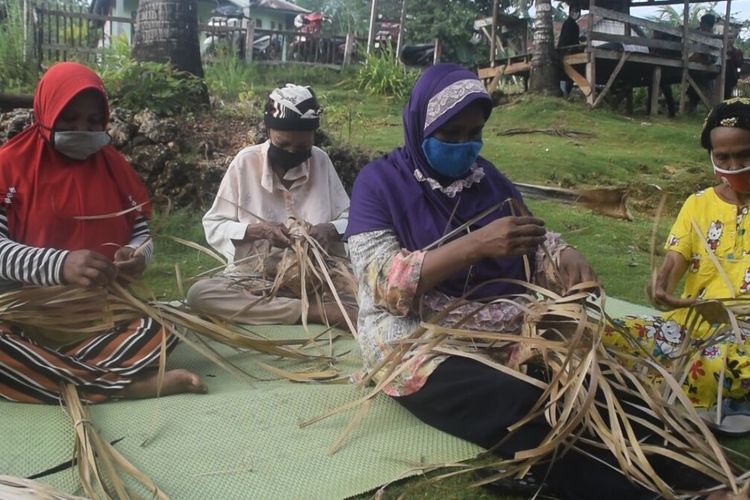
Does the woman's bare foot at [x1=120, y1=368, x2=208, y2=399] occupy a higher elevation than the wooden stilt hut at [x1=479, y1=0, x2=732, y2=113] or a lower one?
lower

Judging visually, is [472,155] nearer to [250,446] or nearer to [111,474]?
[250,446]

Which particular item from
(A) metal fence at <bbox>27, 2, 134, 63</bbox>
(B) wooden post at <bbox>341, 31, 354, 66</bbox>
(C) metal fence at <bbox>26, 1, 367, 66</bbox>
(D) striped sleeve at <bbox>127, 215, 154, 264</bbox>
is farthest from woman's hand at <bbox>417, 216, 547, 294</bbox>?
(B) wooden post at <bbox>341, 31, 354, 66</bbox>

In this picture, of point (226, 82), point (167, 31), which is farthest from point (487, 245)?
point (226, 82)

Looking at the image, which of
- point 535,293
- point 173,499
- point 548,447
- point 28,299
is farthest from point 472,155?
point 28,299

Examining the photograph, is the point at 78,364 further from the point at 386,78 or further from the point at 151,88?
the point at 386,78

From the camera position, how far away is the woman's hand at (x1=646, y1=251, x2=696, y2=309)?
8.57ft

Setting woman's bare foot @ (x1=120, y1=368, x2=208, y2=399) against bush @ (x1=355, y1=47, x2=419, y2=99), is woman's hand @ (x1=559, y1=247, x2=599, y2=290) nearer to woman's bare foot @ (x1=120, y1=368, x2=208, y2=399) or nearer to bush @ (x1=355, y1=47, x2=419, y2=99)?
woman's bare foot @ (x1=120, y1=368, x2=208, y2=399)

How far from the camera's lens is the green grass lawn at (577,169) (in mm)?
4816

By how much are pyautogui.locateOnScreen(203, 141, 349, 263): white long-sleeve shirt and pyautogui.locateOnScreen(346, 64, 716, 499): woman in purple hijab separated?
126 cm

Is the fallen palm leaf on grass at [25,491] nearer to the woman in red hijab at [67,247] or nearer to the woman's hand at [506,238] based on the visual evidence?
the woman in red hijab at [67,247]

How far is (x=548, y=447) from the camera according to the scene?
1.87 meters

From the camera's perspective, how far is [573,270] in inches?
91.9

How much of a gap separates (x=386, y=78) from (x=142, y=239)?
11.4 meters

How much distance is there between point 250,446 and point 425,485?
56cm
